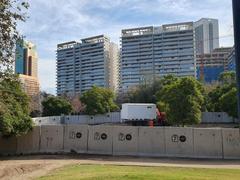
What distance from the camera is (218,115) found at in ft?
229

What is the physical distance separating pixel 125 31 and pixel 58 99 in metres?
61.0

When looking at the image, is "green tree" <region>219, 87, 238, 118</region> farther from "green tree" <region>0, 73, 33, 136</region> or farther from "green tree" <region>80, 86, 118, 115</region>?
"green tree" <region>0, 73, 33, 136</region>

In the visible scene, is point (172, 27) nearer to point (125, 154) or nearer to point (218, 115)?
point (218, 115)

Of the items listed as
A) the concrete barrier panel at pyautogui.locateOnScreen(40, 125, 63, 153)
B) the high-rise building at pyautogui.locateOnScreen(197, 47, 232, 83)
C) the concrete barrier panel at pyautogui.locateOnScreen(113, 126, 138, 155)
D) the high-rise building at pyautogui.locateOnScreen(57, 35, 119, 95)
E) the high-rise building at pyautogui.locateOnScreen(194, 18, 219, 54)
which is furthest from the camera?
the high-rise building at pyautogui.locateOnScreen(194, 18, 219, 54)

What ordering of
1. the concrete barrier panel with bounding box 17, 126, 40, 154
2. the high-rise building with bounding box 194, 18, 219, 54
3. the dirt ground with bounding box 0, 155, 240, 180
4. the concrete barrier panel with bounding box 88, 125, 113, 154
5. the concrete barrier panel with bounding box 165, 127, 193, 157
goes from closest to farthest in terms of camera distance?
the dirt ground with bounding box 0, 155, 240, 180, the concrete barrier panel with bounding box 165, 127, 193, 157, the concrete barrier panel with bounding box 88, 125, 113, 154, the concrete barrier panel with bounding box 17, 126, 40, 154, the high-rise building with bounding box 194, 18, 219, 54

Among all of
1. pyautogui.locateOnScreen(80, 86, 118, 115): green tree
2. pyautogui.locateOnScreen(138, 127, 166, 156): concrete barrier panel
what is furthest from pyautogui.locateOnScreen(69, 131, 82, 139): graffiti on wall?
pyautogui.locateOnScreen(80, 86, 118, 115): green tree

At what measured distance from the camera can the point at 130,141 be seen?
30172 millimetres

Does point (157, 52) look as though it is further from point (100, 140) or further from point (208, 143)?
point (208, 143)

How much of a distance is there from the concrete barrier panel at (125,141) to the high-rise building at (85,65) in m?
Result: 105

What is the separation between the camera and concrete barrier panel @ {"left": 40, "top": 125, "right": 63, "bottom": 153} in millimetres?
31719

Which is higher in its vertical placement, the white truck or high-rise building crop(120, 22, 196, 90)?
high-rise building crop(120, 22, 196, 90)

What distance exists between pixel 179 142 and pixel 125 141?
3.84 metres

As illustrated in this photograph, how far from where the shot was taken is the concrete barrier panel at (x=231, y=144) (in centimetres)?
2802

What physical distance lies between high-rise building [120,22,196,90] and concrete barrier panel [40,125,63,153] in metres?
91.0
